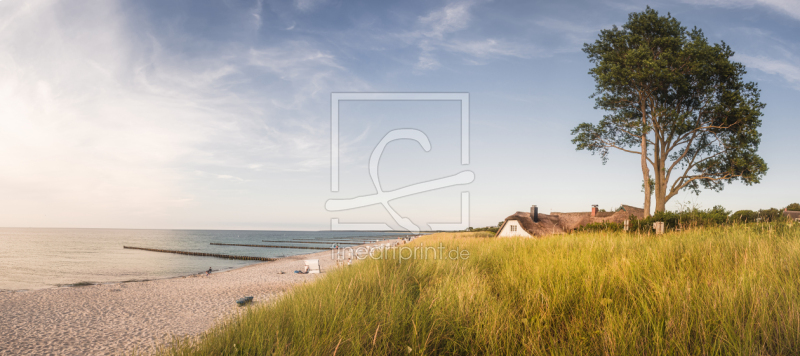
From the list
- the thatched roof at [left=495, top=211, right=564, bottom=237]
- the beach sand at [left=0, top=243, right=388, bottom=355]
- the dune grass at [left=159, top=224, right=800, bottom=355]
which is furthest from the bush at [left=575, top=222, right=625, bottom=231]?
the thatched roof at [left=495, top=211, right=564, bottom=237]

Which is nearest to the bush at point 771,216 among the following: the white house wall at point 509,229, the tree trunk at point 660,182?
the tree trunk at point 660,182

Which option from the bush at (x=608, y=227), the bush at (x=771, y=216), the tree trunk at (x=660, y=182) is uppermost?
the tree trunk at (x=660, y=182)

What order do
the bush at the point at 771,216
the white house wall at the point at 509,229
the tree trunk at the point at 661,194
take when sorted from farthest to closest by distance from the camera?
the white house wall at the point at 509,229
the tree trunk at the point at 661,194
the bush at the point at 771,216

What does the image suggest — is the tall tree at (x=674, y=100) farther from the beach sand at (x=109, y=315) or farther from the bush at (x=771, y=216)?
the beach sand at (x=109, y=315)

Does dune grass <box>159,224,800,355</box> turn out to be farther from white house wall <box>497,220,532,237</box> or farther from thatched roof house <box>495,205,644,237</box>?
white house wall <box>497,220,532,237</box>

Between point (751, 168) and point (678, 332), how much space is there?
21345 millimetres

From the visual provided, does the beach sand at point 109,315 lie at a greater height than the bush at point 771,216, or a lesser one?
lesser

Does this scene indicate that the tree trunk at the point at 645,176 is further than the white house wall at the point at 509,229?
No

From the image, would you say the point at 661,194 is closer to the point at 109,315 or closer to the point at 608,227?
the point at 608,227

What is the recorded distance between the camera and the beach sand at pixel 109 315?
10.0 m

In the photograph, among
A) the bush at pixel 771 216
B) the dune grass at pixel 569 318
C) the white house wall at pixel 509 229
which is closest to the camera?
the dune grass at pixel 569 318

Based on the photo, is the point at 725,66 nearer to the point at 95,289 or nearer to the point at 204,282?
the point at 204,282

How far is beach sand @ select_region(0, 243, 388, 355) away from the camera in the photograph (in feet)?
32.9

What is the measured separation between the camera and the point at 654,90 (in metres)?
18.7
